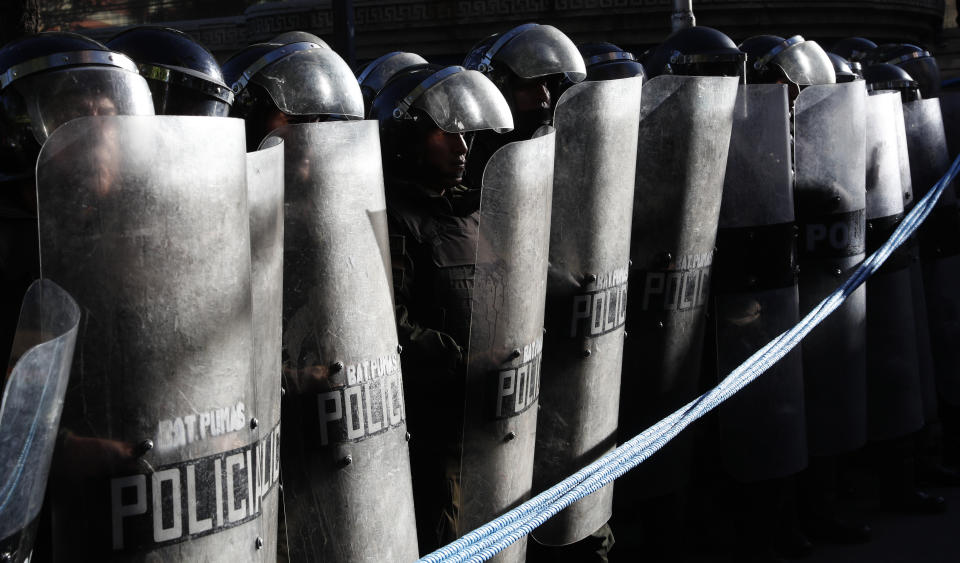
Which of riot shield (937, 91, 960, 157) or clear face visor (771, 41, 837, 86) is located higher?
clear face visor (771, 41, 837, 86)

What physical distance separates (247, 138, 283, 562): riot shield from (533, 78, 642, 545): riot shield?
3.85 feet

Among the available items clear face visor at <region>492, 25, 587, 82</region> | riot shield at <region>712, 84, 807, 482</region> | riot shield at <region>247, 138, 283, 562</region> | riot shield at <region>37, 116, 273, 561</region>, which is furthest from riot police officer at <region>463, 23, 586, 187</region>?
riot shield at <region>37, 116, 273, 561</region>

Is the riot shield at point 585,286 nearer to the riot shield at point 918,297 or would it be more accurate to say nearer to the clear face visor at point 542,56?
the clear face visor at point 542,56

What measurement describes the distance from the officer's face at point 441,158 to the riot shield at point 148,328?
1.21m

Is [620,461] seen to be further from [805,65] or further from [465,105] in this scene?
[805,65]

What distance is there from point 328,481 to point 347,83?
1.28 meters

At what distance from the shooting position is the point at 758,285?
4.03 meters

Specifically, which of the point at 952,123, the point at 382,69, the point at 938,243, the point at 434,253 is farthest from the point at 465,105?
the point at 952,123

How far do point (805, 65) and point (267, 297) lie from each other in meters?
3.45

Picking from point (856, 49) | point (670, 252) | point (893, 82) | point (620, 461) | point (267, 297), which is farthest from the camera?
point (856, 49)

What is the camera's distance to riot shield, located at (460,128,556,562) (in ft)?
9.21

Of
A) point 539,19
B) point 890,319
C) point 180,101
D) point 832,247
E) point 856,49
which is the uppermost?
point 539,19

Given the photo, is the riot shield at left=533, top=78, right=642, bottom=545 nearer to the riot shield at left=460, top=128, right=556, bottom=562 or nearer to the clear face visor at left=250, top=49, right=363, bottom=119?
the riot shield at left=460, top=128, right=556, bottom=562

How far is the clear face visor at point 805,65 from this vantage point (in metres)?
4.88
